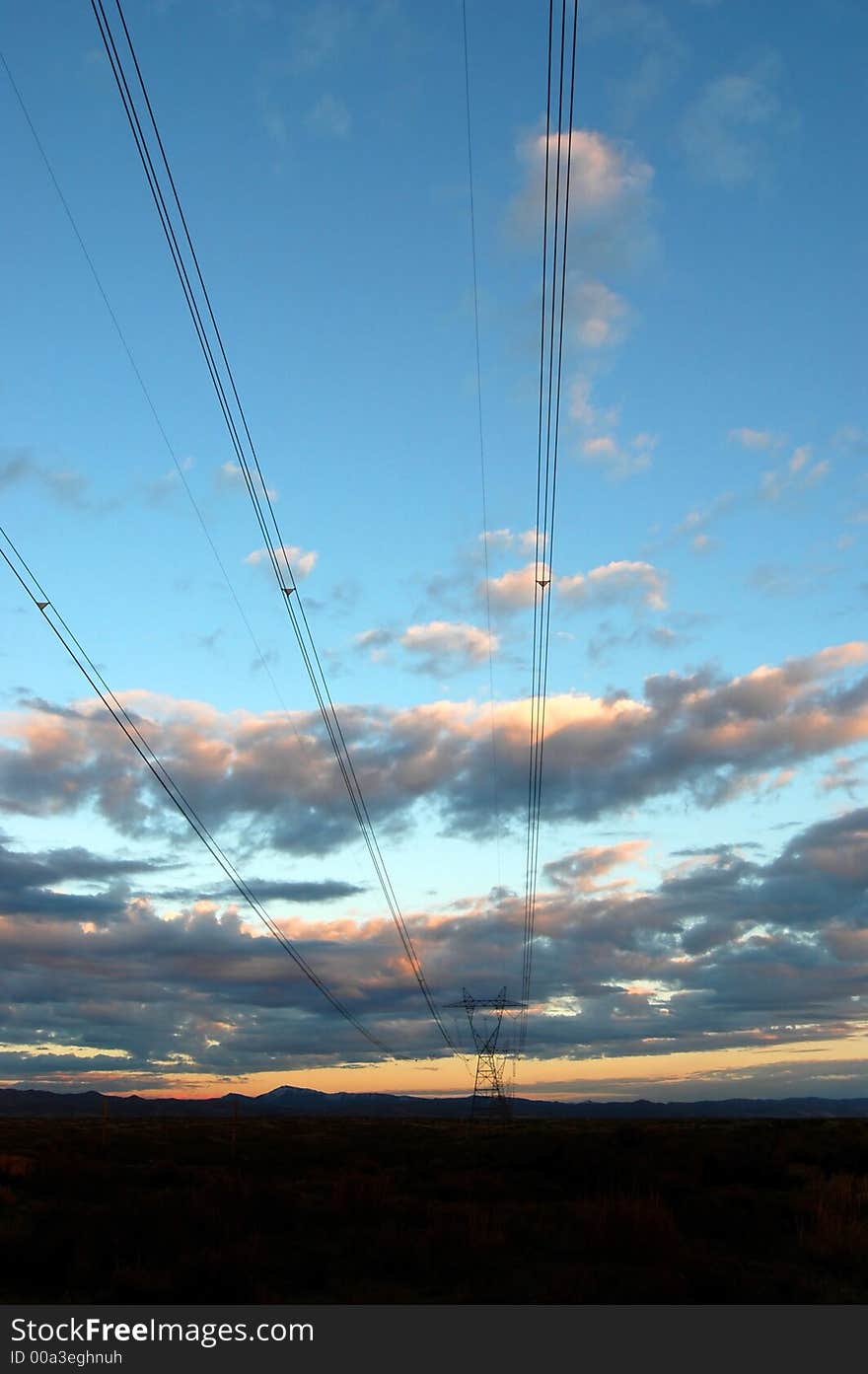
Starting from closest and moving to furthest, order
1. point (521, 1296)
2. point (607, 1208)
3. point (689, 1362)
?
point (689, 1362), point (521, 1296), point (607, 1208)

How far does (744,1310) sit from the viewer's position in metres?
17.8

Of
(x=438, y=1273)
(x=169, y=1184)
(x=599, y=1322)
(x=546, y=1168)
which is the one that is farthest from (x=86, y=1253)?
(x=546, y=1168)

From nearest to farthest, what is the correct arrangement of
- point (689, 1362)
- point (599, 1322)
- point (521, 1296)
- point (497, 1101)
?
1. point (689, 1362)
2. point (599, 1322)
3. point (521, 1296)
4. point (497, 1101)

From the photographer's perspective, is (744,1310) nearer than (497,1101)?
Yes

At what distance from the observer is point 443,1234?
25.7 metres

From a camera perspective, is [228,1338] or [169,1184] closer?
[228,1338]

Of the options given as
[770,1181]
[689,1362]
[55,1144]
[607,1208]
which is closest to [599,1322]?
[689,1362]

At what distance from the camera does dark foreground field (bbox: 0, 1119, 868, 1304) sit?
20156 mm

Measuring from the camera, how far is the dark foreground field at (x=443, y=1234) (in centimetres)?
2016

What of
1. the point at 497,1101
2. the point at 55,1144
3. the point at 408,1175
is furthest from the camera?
the point at 497,1101

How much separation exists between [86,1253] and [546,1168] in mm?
28415

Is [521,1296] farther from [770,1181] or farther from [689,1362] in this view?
[770,1181]

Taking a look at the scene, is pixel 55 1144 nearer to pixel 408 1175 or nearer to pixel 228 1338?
pixel 408 1175

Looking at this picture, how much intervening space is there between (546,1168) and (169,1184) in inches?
644
